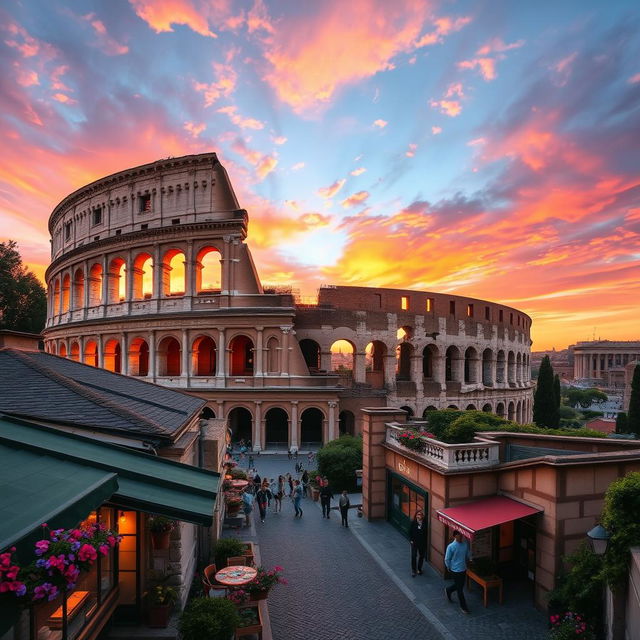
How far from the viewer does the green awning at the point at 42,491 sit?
16.7 feet

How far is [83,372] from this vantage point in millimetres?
14734

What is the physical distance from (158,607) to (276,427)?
30.9 m

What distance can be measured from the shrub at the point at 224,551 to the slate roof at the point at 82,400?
150 inches

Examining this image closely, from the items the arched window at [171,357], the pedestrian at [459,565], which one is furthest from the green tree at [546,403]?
the pedestrian at [459,565]

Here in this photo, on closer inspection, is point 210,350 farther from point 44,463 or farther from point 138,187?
point 44,463

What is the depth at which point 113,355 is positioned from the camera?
39.2m

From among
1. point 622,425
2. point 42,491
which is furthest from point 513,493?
point 622,425

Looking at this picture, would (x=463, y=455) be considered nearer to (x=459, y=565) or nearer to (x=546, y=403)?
(x=459, y=565)

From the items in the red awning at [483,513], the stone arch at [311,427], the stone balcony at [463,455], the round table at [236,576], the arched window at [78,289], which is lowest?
the stone arch at [311,427]

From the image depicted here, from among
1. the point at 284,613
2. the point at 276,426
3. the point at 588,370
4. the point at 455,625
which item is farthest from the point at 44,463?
the point at 588,370

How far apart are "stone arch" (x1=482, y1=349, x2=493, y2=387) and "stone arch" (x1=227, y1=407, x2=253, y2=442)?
89.1 ft

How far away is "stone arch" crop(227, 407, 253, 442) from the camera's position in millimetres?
37656

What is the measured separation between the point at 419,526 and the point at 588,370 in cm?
19327

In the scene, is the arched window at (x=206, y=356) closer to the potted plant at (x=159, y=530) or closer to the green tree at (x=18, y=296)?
the green tree at (x=18, y=296)
